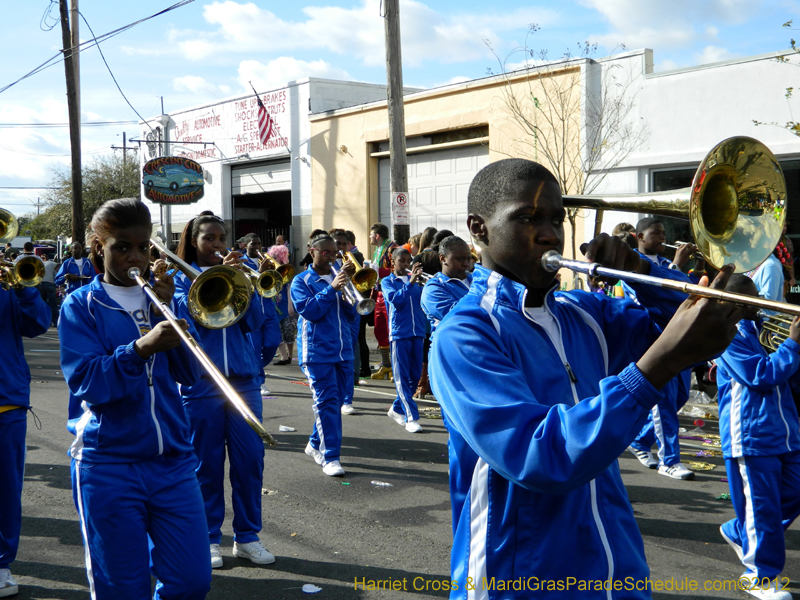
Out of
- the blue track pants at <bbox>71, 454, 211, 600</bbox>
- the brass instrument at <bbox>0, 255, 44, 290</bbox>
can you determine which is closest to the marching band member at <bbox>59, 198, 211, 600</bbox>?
Result: the blue track pants at <bbox>71, 454, 211, 600</bbox>

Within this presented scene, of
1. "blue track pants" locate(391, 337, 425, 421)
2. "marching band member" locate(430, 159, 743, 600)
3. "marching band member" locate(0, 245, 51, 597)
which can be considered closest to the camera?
"marching band member" locate(430, 159, 743, 600)

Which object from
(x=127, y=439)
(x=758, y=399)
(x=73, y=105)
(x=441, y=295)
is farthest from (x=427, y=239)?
(x=73, y=105)

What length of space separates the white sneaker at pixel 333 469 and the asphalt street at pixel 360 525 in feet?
0.38

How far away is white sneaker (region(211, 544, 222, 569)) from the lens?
4848mm

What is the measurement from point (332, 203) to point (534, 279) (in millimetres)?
18061

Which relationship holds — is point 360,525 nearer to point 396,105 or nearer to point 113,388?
point 113,388

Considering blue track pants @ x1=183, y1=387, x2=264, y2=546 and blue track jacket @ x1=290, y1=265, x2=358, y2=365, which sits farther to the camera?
blue track jacket @ x1=290, y1=265, x2=358, y2=365

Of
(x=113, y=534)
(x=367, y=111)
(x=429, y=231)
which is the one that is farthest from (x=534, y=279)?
(x=367, y=111)

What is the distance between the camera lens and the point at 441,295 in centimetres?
742

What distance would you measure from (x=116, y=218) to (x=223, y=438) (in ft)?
6.36

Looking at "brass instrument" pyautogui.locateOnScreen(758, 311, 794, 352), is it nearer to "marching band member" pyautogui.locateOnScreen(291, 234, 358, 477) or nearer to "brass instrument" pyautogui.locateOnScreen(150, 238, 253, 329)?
"brass instrument" pyautogui.locateOnScreen(150, 238, 253, 329)

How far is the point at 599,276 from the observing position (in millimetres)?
2094

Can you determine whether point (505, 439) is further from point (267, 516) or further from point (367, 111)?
point (367, 111)

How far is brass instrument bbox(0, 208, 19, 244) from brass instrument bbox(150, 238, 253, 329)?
289 centimetres
